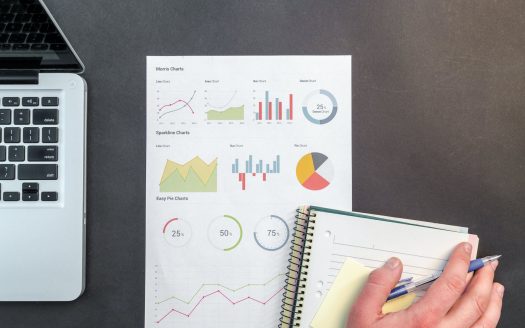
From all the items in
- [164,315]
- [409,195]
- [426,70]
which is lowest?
[164,315]

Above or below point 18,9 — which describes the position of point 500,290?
below

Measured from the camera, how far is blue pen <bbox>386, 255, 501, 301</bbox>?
0.61m

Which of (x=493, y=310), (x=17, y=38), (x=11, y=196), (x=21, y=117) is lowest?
(x=493, y=310)

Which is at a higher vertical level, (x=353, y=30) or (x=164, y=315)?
(x=353, y=30)

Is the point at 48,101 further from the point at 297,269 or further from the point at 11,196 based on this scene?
the point at 297,269

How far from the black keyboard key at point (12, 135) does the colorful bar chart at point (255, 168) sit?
28cm

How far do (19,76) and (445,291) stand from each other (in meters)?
0.61

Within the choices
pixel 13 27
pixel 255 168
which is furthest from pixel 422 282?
pixel 13 27

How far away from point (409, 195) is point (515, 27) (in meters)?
0.28

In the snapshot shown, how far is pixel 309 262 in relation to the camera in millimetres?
637

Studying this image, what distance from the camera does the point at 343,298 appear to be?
24.7 inches

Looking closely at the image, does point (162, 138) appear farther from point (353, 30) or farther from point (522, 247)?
point (522, 247)

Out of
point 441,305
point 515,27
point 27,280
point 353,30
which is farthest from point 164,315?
point 515,27

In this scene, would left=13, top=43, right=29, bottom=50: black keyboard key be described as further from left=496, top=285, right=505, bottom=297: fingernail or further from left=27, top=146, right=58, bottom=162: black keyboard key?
left=496, top=285, right=505, bottom=297: fingernail
